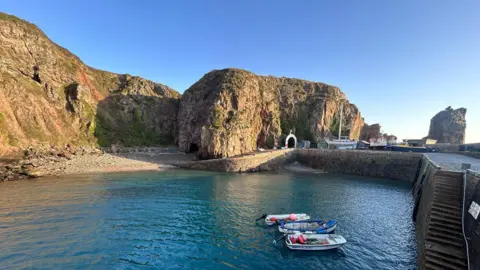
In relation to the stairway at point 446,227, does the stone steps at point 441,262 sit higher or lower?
lower

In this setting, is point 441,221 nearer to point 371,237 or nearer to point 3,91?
point 371,237

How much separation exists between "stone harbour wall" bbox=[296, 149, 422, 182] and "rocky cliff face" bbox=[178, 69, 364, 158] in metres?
18.0

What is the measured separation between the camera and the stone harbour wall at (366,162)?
2055 inches

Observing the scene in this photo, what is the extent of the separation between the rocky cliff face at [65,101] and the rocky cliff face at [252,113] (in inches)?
599

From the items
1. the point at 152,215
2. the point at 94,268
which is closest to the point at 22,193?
the point at 152,215

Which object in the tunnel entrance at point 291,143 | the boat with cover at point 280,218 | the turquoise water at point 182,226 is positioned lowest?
the turquoise water at point 182,226

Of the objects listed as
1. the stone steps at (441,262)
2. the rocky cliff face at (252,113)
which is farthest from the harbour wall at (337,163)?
the stone steps at (441,262)

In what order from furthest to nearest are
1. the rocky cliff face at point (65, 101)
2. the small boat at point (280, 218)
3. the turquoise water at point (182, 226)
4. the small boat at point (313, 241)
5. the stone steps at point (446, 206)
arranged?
the rocky cliff face at point (65, 101) < the small boat at point (280, 218) < the small boat at point (313, 241) < the stone steps at point (446, 206) < the turquoise water at point (182, 226)

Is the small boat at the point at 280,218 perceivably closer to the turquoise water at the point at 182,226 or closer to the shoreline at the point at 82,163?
the turquoise water at the point at 182,226

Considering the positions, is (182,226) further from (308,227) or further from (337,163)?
(337,163)

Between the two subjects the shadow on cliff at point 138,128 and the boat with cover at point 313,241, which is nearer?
the boat with cover at point 313,241

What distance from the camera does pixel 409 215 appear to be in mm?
27250

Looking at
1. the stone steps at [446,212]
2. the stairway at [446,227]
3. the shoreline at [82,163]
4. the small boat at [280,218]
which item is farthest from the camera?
the shoreline at [82,163]

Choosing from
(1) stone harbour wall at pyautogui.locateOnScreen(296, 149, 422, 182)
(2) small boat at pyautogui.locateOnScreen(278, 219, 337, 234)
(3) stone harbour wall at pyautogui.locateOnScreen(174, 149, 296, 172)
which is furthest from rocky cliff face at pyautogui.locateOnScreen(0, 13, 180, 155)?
(2) small boat at pyautogui.locateOnScreen(278, 219, 337, 234)
